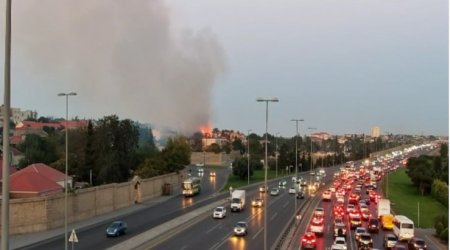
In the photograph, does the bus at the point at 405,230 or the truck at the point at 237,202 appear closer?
the bus at the point at 405,230

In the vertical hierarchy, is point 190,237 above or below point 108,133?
below

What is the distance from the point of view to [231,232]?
47.7 metres

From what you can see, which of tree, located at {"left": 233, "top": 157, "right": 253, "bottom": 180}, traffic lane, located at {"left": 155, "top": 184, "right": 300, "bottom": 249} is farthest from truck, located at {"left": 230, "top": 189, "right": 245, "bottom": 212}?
tree, located at {"left": 233, "top": 157, "right": 253, "bottom": 180}

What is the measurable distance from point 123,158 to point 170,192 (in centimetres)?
1593

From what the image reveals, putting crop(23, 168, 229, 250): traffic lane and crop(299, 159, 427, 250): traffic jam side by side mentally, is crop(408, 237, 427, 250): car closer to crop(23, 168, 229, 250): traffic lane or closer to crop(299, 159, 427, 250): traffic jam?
crop(299, 159, 427, 250): traffic jam

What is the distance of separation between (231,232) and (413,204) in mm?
45817

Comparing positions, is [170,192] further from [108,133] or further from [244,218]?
[244,218]

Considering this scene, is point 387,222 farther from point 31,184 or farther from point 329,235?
point 31,184

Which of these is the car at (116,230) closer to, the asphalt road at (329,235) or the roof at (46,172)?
the asphalt road at (329,235)

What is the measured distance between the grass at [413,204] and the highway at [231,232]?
14.9 m

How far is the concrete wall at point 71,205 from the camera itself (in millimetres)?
45656

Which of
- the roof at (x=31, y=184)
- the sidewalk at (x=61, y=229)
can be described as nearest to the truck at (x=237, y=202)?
the sidewalk at (x=61, y=229)

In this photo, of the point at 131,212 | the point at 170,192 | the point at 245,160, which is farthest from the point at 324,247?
the point at 245,160

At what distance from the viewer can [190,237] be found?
4366cm
